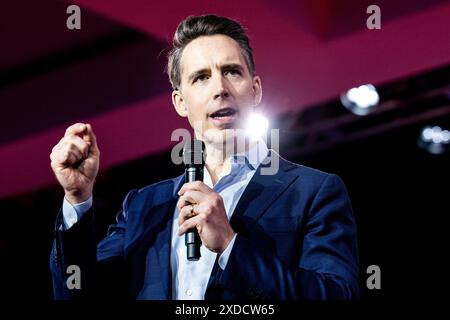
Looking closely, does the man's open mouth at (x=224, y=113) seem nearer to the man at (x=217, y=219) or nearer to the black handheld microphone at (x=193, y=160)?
the man at (x=217, y=219)

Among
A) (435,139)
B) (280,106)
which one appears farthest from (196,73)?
(435,139)

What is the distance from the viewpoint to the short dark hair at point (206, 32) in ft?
6.15

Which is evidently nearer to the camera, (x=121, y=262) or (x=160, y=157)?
(x=121, y=262)

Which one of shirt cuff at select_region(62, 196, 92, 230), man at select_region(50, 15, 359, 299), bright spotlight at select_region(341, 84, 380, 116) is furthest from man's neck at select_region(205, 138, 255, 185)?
bright spotlight at select_region(341, 84, 380, 116)

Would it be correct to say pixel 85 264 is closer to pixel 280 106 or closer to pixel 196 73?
pixel 196 73

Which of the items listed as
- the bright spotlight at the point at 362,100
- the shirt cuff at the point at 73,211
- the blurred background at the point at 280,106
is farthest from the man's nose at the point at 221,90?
the bright spotlight at the point at 362,100

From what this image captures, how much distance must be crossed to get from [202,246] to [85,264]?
0.92ft

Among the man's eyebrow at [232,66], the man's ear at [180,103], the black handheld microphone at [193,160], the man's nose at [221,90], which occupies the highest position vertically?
the man's eyebrow at [232,66]

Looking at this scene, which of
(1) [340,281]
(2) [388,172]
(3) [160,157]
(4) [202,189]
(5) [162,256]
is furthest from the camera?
(2) [388,172]

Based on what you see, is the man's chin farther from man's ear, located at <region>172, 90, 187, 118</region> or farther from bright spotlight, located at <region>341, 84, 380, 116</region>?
bright spotlight, located at <region>341, 84, 380, 116</region>

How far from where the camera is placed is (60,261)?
1643mm

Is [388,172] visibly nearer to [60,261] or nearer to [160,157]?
[160,157]

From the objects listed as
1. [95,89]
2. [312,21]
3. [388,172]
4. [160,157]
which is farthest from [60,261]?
[388,172]

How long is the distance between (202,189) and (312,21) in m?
1.71
